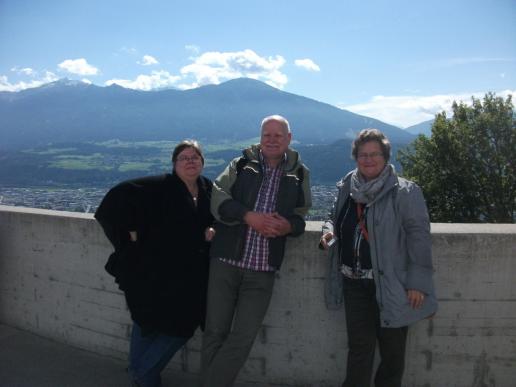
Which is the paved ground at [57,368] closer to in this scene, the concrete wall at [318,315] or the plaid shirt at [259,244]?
the concrete wall at [318,315]

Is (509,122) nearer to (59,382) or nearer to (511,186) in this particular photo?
(511,186)

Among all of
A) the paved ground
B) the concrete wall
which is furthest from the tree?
the paved ground

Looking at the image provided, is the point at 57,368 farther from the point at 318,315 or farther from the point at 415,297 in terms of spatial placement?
the point at 415,297

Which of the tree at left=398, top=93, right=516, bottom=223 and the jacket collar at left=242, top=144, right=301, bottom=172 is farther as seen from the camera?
the tree at left=398, top=93, right=516, bottom=223

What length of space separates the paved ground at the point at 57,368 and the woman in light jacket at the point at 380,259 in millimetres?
1289

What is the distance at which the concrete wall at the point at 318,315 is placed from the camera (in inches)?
131

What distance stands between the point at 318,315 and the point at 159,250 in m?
1.45

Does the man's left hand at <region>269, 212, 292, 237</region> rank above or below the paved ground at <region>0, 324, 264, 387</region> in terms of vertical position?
above

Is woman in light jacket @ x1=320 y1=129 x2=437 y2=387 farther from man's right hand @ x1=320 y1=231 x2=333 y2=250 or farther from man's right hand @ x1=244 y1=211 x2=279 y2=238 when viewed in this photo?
man's right hand @ x1=244 y1=211 x2=279 y2=238

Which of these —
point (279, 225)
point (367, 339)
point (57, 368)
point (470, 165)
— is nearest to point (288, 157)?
point (279, 225)

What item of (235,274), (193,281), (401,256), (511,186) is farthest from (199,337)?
(511,186)

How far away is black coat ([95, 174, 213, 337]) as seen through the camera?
3234 mm

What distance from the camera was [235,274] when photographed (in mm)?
3098

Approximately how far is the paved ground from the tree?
32.2 meters
